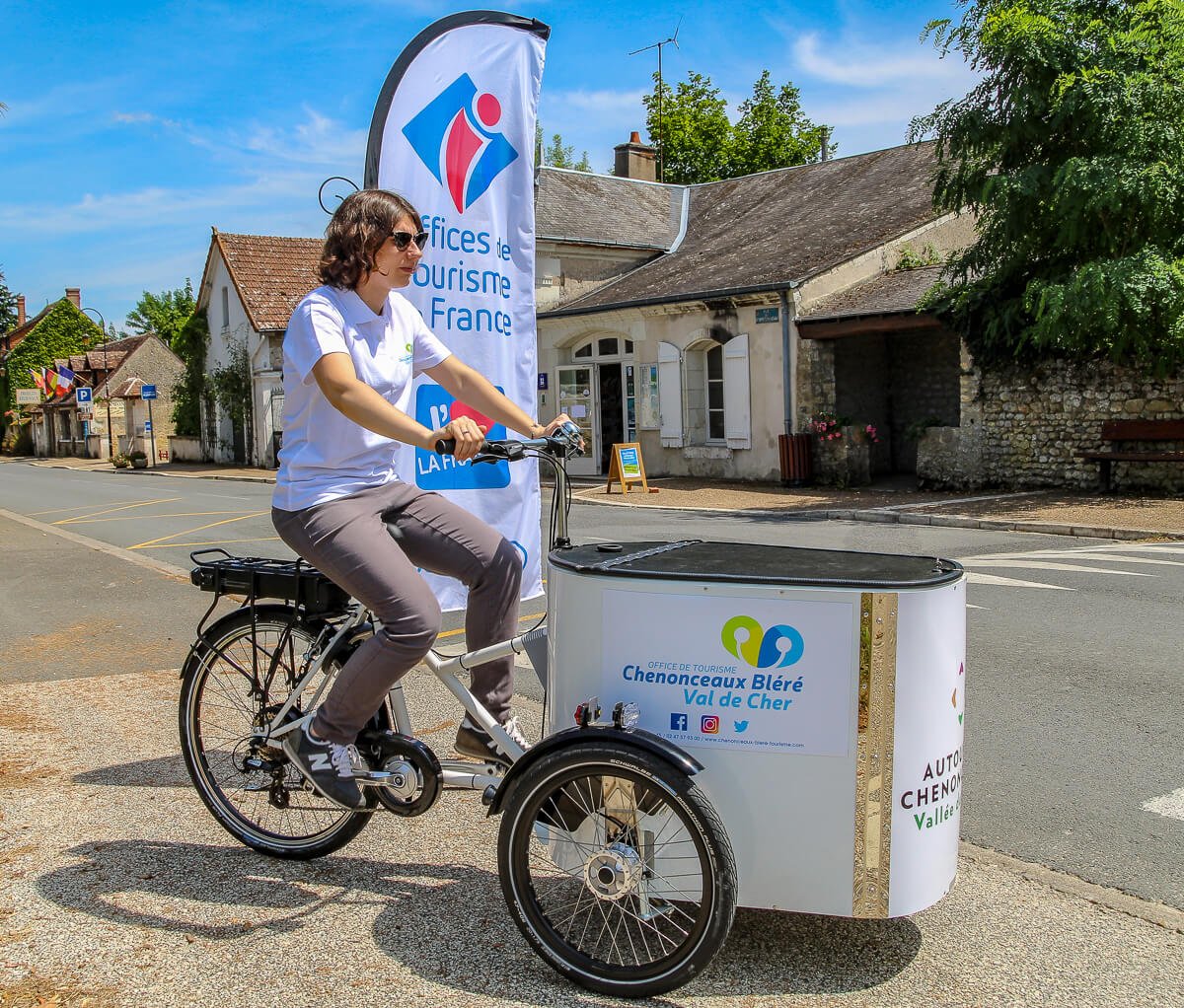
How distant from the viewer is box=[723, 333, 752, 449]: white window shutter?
73.0 feet

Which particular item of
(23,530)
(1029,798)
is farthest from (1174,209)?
(23,530)

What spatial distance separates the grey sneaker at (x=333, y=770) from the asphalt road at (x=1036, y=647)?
84.0 inches

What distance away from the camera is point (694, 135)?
157 feet

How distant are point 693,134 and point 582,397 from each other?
83.6 feet

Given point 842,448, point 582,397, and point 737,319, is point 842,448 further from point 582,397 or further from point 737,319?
point 582,397

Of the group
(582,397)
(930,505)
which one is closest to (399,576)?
(930,505)

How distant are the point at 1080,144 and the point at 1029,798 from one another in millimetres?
13997

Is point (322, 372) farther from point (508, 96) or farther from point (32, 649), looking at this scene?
point (32, 649)

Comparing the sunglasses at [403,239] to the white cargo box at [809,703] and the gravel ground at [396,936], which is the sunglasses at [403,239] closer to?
the white cargo box at [809,703]

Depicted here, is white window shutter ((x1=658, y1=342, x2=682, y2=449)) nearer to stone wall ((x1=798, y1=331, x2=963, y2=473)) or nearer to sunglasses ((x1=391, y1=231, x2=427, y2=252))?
stone wall ((x1=798, y1=331, x2=963, y2=473))

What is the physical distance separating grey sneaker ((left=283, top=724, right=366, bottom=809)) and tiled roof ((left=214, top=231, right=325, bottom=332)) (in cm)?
3519

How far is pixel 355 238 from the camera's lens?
3461 mm

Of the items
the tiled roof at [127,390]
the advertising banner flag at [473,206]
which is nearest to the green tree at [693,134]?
the tiled roof at [127,390]

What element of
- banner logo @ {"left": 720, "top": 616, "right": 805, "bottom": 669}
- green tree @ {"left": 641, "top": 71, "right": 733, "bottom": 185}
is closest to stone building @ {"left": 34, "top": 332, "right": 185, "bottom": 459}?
green tree @ {"left": 641, "top": 71, "right": 733, "bottom": 185}
